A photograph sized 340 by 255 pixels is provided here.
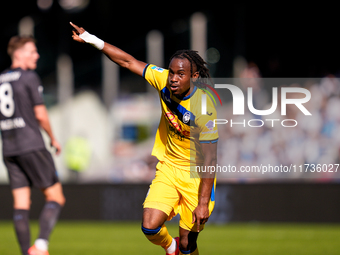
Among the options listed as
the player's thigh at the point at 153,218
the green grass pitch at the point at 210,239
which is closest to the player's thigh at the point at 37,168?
the player's thigh at the point at 153,218

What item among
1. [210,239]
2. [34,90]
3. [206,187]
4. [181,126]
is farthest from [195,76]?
[210,239]

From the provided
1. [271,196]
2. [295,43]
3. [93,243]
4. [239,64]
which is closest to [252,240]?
[271,196]

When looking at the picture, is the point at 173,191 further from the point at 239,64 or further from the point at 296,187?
the point at 239,64

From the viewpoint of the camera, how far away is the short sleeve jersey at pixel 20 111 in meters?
5.67

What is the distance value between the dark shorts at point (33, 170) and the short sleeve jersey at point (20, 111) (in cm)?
8

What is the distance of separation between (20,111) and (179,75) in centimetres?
196

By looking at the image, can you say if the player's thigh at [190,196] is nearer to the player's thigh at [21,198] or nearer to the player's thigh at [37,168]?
the player's thigh at [37,168]

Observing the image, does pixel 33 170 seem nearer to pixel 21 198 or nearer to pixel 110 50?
pixel 21 198

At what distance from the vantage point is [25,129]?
569 cm

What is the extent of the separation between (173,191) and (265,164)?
15.1ft

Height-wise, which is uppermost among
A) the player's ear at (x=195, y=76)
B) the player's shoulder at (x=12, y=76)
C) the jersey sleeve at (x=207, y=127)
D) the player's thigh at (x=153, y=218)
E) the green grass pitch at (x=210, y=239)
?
the player's shoulder at (x=12, y=76)

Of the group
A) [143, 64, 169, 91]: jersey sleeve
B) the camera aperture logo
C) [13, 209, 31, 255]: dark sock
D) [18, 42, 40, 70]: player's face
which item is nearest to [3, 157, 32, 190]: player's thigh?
[13, 209, 31, 255]: dark sock

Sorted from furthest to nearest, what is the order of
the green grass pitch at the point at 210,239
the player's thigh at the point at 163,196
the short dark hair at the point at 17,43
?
the green grass pitch at the point at 210,239, the short dark hair at the point at 17,43, the player's thigh at the point at 163,196

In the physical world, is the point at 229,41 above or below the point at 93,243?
above
